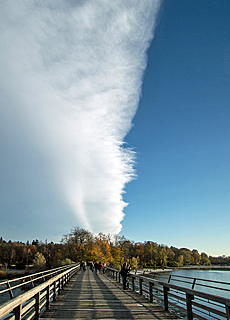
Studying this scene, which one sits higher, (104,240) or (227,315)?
(104,240)

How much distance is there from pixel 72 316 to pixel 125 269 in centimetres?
686

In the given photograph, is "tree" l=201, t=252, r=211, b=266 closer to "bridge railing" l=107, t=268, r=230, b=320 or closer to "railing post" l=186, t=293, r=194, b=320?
"bridge railing" l=107, t=268, r=230, b=320

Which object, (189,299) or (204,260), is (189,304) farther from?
(204,260)

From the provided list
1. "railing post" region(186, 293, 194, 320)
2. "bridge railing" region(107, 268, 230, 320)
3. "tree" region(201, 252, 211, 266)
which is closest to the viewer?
"bridge railing" region(107, 268, 230, 320)

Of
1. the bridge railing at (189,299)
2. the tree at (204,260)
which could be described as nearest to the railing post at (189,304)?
the bridge railing at (189,299)

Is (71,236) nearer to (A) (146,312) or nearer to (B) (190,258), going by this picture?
(A) (146,312)

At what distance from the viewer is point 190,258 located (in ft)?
570

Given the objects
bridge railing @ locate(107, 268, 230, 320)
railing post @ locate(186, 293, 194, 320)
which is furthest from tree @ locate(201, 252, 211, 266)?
railing post @ locate(186, 293, 194, 320)

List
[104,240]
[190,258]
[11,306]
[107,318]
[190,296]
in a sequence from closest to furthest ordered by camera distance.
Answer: [11,306] → [190,296] → [107,318] → [104,240] → [190,258]

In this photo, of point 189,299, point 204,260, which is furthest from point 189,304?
point 204,260

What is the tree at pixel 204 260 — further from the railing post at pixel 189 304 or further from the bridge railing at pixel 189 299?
the railing post at pixel 189 304

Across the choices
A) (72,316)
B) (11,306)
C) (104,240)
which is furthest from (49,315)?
(104,240)

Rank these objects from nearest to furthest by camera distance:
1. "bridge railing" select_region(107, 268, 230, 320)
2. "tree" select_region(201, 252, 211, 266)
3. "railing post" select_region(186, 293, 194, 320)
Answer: "bridge railing" select_region(107, 268, 230, 320) < "railing post" select_region(186, 293, 194, 320) < "tree" select_region(201, 252, 211, 266)

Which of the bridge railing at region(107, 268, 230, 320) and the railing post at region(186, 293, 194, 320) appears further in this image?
the railing post at region(186, 293, 194, 320)
